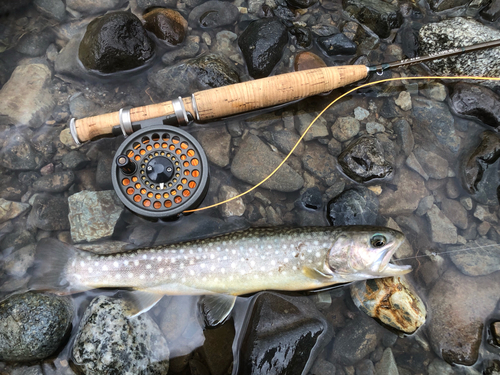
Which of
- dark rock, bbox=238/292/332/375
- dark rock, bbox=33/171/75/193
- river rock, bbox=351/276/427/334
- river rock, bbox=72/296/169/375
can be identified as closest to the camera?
river rock, bbox=72/296/169/375

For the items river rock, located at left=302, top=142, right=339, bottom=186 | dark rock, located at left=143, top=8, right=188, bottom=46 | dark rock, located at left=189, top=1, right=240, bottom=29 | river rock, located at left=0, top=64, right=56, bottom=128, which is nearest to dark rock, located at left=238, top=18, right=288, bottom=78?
dark rock, located at left=189, top=1, right=240, bottom=29

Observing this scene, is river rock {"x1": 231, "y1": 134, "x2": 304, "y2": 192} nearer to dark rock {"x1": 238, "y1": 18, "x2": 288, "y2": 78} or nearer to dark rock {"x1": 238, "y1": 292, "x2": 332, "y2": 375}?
dark rock {"x1": 238, "y1": 18, "x2": 288, "y2": 78}

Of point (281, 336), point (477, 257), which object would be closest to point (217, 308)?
point (281, 336)

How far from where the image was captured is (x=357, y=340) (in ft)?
8.80

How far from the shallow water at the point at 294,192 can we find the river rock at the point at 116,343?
0.50 ft

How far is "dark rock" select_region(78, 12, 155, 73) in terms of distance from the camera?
284 centimetres

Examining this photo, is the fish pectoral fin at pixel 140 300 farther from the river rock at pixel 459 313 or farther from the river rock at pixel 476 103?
the river rock at pixel 476 103

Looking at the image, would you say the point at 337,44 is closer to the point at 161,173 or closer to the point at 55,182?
the point at 161,173

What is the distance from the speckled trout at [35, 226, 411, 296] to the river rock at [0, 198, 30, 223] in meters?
0.57

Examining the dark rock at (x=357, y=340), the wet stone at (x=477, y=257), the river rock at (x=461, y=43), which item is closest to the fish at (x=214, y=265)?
the dark rock at (x=357, y=340)

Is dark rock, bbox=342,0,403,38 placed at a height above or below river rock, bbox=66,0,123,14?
above

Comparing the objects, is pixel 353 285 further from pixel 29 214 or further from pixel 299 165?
pixel 29 214

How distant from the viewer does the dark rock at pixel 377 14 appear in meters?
3.22

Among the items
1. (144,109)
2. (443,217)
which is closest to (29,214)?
(144,109)
